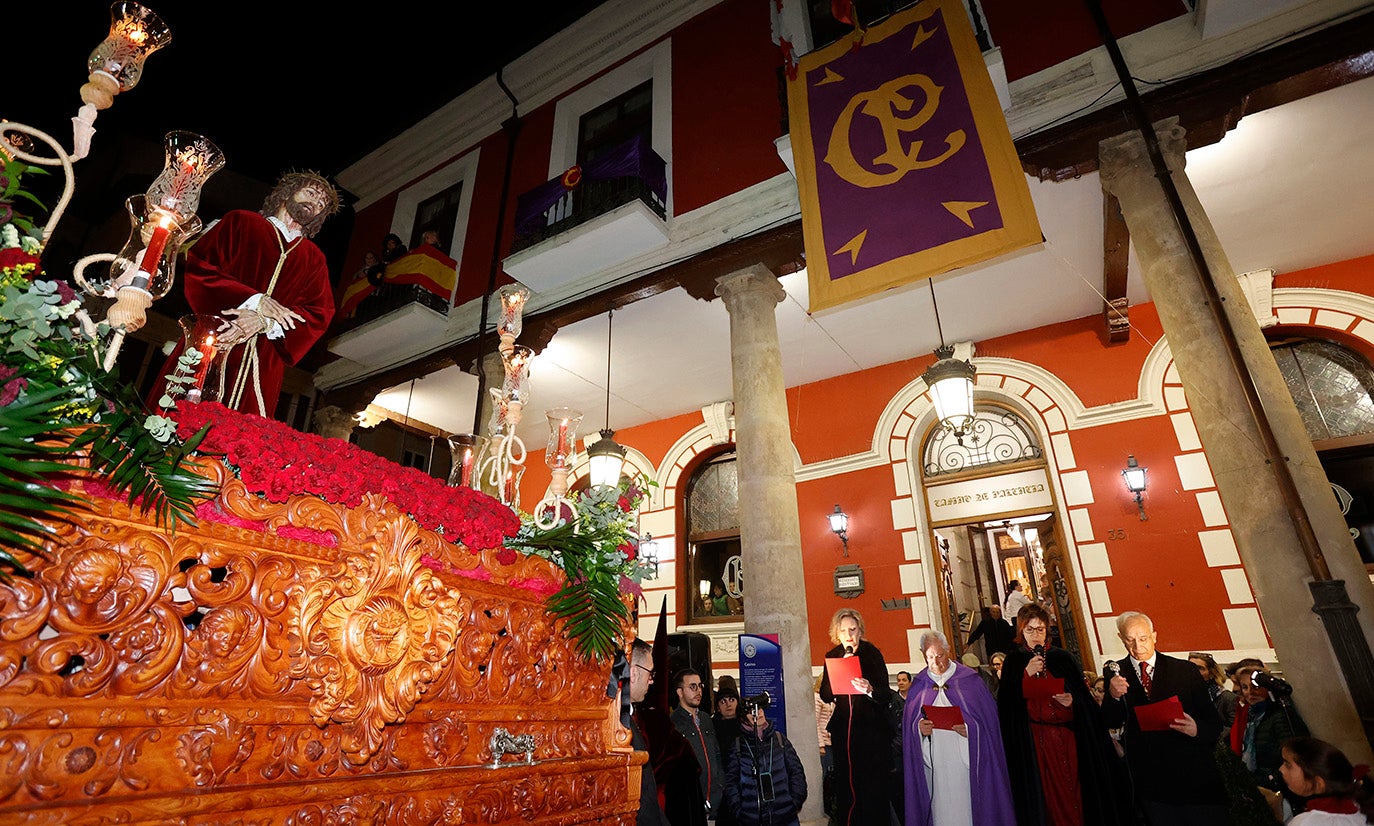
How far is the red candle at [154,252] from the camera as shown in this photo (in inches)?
59.4

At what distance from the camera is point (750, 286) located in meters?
6.31

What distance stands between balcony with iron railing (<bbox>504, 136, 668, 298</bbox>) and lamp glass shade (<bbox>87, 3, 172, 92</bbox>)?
498cm

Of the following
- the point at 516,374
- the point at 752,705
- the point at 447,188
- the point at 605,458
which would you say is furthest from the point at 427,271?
the point at 752,705

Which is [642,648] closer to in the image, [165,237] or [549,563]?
[549,563]

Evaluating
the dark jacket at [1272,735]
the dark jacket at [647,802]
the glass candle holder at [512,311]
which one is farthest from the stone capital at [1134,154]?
the dark jacket at [647,802]

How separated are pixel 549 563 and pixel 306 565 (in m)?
0.83

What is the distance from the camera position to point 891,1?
6.14m

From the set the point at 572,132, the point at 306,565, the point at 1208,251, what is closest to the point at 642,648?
the point at 306,565

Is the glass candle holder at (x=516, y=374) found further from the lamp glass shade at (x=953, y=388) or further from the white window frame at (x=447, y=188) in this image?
the white window frame at (x=447, y=188)

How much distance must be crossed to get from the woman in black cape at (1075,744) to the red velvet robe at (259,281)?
467 centimetres

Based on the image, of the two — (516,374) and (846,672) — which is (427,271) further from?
(846,672)

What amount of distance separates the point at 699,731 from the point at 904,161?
4.62m

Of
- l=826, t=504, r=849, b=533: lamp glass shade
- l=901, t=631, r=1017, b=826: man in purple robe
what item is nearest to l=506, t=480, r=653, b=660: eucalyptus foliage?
l=901, t=631, r=1017, b=826: man in purple robe

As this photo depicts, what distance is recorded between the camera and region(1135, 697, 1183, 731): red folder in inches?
135
